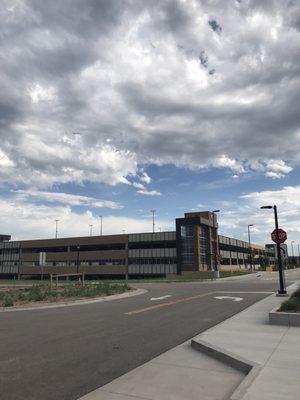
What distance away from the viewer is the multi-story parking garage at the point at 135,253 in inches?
3091

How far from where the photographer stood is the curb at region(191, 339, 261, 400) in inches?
238

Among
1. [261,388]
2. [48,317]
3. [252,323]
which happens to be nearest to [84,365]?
[261,388]

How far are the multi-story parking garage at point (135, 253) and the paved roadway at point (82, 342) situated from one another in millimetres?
60837

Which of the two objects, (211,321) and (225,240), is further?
(225,240)

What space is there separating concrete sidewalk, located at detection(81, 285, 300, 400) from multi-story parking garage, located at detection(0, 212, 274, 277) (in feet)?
223

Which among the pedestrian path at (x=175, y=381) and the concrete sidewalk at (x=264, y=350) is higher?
the concrete sidewalk at (x=264, y=350)

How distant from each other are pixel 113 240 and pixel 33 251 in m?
23.6

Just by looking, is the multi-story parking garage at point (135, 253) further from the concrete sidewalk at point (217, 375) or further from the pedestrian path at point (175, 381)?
the pedestrian path at point (175, 381)

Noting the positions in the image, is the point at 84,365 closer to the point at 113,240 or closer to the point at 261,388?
the point at 261,388

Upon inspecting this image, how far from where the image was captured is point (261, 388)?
6.10 m

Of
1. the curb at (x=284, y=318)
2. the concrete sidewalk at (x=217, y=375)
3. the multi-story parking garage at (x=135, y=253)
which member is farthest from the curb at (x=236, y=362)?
the multi-story parking garage at (x=135, y=253)

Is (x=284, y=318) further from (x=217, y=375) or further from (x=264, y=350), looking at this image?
(x=217, y=375)

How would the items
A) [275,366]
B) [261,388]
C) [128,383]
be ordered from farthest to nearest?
[275,366], [128,383], [261,388]

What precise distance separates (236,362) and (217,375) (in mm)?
692
